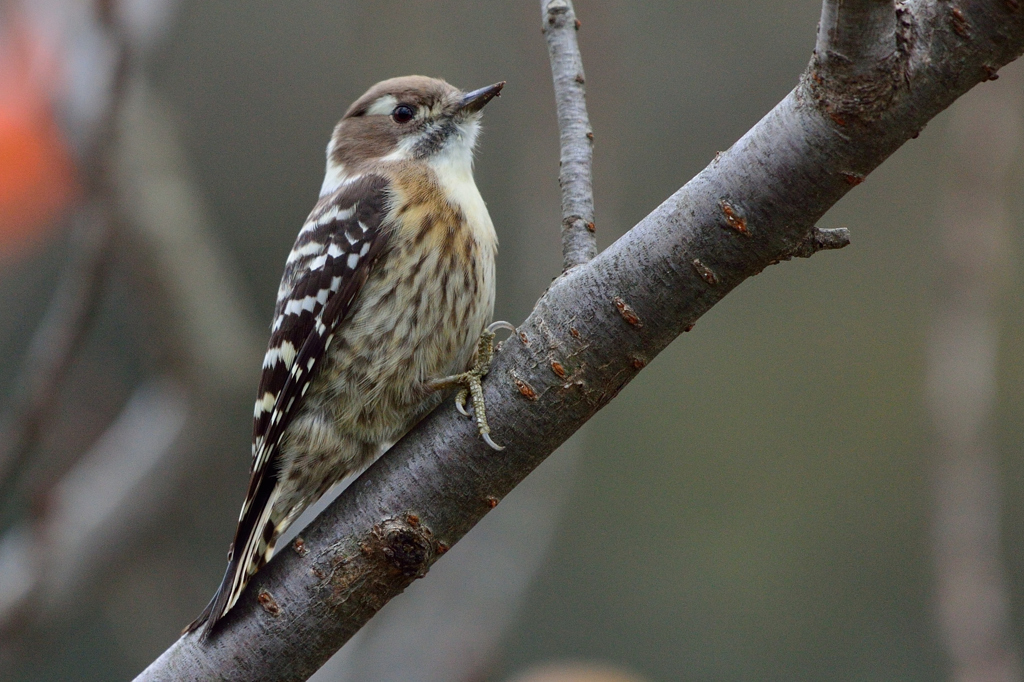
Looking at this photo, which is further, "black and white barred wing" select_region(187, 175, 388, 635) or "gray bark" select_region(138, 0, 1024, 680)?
"black and white barred wing" select_region(187, 175, 388, 635)

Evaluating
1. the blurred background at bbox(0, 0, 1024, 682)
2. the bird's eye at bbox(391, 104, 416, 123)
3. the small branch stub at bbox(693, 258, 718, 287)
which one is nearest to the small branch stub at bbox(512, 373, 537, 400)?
the small branch stub at bbox(693, 258, 718, 287)

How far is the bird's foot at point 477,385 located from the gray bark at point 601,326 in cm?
2

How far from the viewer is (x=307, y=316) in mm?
2787

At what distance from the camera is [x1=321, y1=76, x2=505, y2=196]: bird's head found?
3.25 metres

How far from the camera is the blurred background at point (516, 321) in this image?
11.4 feet

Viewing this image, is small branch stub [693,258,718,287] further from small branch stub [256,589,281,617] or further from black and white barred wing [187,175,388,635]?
black and white barred wing [187,175,388,635]

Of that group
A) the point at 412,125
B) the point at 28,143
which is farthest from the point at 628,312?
the point at 28,143

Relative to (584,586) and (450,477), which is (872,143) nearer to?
(450,477)

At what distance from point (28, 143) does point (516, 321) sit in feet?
8.22

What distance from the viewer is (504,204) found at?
746cm

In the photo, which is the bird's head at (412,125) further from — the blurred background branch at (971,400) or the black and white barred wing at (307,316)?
the blurred background branch at (971,400)

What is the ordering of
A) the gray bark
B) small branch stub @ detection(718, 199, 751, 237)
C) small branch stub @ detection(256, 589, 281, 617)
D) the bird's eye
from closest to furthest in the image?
1. the gray bark
2. small branch stub @ detection(718, 199, 751, 237)
3. small branch stub @ detection(256, 589, 281, 617)
4. the bird's eye

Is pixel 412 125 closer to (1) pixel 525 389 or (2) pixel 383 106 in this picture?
(2) pixel 383 106

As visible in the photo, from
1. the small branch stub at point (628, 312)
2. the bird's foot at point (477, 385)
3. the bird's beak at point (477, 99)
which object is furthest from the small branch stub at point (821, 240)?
the bird's beak at point (477, 99)
